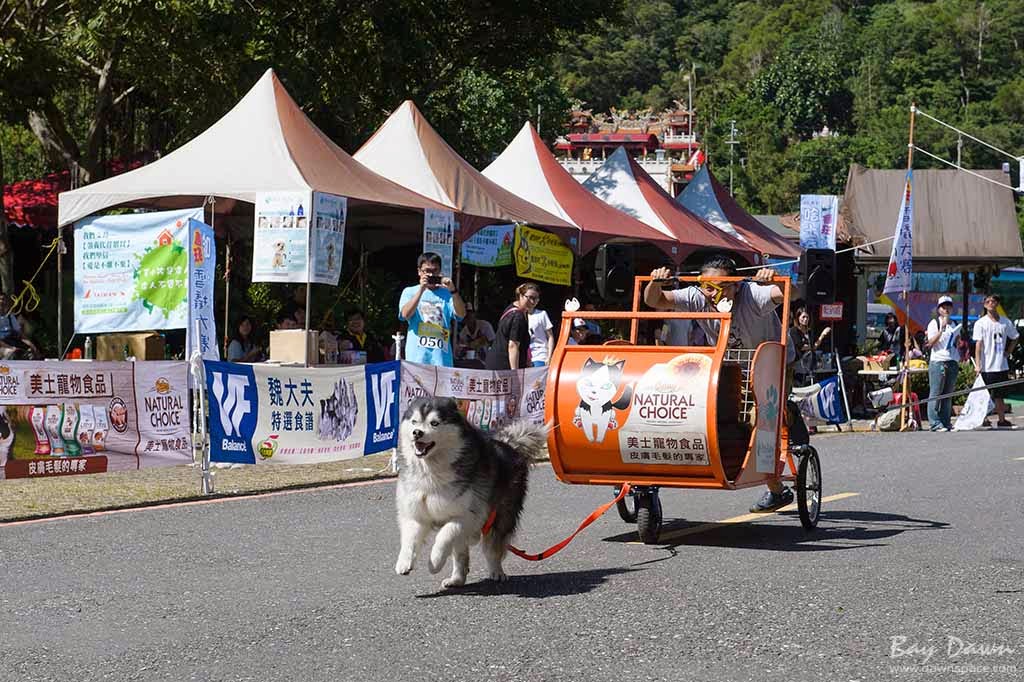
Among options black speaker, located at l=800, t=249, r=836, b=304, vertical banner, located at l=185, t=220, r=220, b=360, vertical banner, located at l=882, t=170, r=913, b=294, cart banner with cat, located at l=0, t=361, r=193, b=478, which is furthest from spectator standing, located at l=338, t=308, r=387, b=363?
black speaker, located at l=800, t=249, r=836, b=304

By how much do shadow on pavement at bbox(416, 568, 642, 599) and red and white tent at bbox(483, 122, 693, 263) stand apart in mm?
13893

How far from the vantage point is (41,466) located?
11.5 metres

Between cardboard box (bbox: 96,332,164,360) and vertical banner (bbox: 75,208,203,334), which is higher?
vertical banner (bbox: 75,208,203,334)

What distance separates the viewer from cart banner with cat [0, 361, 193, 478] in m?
11.3

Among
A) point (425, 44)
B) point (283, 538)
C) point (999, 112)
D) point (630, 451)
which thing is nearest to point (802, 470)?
point (630, 451)

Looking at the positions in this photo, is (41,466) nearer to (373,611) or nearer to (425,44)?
(373,611)

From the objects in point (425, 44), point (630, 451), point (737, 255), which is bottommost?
point (630, 451)

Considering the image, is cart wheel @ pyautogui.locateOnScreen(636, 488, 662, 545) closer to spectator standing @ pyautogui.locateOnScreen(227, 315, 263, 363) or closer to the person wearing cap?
spectator standing @ pyautogui.locateOnScreen(227, 315, 263, 363)

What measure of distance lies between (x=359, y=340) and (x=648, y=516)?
11.7m

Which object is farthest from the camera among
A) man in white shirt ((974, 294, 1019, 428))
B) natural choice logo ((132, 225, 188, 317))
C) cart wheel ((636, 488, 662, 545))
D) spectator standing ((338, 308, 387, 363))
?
man in white shirt ((974, 294, 1019, 428))

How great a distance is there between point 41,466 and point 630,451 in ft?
17.0

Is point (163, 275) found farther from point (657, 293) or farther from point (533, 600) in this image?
point (533, 600)

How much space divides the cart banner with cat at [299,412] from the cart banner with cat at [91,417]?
0.36m

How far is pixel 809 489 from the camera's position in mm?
10070
